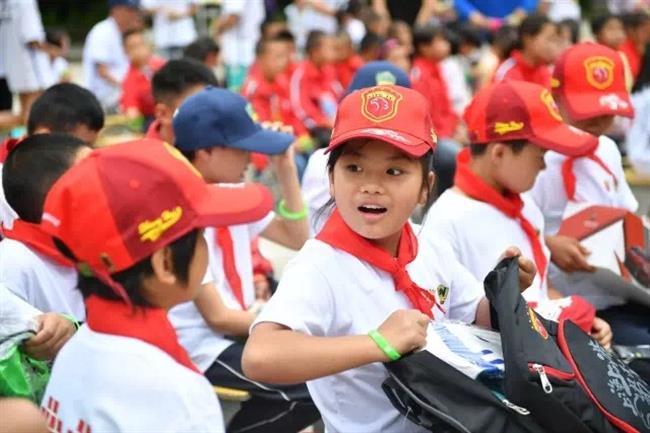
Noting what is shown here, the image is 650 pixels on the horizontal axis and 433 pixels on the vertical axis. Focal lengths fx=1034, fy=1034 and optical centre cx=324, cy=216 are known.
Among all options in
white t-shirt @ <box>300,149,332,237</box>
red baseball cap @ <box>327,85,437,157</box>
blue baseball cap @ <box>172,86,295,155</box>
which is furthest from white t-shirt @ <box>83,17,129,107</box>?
red baseball cap @ <box>327,85,437,157</box>

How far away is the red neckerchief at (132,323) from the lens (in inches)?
75.1

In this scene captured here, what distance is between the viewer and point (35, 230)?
2.80 meters

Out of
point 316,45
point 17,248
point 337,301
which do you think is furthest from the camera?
point 316,45

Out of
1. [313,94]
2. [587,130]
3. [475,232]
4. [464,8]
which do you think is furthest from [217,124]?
[464,8]

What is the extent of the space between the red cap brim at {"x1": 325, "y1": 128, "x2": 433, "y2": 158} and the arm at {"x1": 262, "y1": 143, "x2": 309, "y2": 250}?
1.61m

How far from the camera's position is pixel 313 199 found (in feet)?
13.5

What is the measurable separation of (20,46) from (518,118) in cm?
507

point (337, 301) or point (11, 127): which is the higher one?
point (337, 301)

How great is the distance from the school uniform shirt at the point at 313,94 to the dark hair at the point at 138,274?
621 centimetres

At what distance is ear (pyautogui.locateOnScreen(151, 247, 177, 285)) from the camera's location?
1.92 m

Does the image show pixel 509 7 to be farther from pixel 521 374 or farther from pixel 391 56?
pixel 521 374

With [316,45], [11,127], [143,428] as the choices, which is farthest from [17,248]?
[316,45]

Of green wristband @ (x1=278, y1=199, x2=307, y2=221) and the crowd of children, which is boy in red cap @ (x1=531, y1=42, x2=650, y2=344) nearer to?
the crowd of children

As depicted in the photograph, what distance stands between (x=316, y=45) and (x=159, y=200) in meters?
7.26
